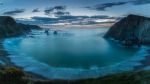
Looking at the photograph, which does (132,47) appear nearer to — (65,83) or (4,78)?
(65,83)

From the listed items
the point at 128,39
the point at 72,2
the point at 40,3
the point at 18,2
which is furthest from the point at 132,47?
the point at 18,2

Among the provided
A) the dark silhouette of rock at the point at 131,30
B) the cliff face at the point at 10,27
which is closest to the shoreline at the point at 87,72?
the dark silhouette of rock at the point at 131,30

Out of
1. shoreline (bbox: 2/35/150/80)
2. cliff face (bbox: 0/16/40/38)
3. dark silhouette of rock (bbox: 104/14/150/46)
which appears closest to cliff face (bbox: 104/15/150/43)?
dark silhouette of rock (bbox: 104/14/150/46)

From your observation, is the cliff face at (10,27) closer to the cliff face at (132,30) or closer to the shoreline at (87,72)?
the shoreline at (87,72)

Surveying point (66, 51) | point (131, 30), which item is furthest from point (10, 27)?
point (131, 30)

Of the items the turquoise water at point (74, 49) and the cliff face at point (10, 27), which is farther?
the cliff face at point (10, 27)

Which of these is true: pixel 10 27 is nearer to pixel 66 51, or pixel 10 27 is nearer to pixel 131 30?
pixel 66 51
